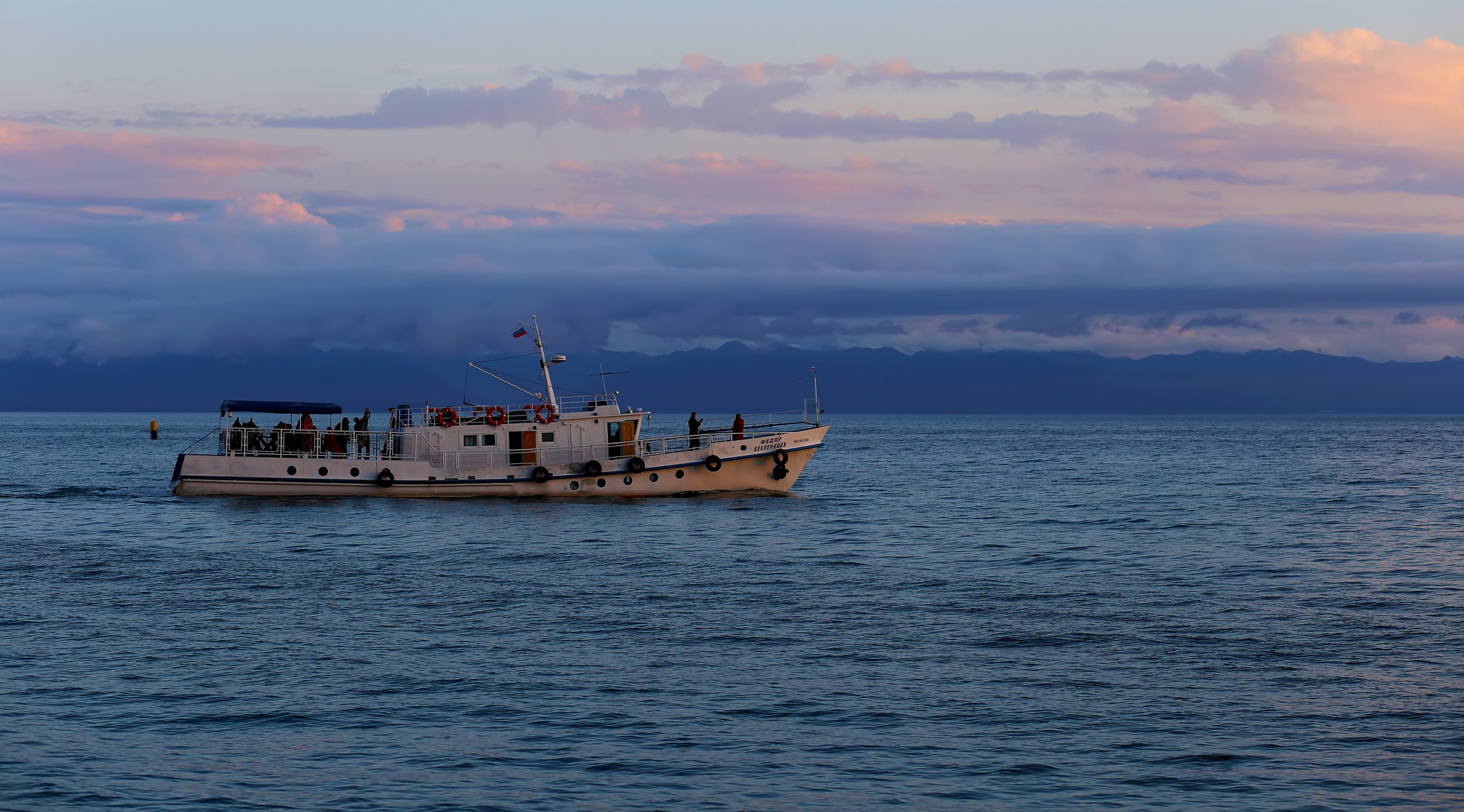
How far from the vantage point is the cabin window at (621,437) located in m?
50.8

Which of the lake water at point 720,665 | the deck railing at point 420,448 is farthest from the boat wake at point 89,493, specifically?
the lake water at point 720,665

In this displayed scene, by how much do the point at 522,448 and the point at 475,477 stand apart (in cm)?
217

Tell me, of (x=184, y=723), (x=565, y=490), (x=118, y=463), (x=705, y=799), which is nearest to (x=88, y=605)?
(x=184, y=723)

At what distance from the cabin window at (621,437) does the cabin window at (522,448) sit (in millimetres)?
2941

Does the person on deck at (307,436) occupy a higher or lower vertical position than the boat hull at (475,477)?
higher

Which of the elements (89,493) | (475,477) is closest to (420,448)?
(475,477)

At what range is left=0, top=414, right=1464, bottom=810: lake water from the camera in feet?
51.0

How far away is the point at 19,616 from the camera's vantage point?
26016 mm

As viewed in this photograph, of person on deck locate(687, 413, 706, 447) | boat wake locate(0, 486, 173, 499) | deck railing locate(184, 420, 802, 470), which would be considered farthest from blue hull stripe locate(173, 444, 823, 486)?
boat wake locate(0, 486, 173, 499)

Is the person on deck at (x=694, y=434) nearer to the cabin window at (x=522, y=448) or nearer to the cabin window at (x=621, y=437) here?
the cabin window at (x=621, y=437)

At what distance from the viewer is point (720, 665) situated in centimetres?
2148

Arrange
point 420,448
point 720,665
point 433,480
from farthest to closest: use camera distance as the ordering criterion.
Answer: point 420,448 < point 433,480 < point 720,665

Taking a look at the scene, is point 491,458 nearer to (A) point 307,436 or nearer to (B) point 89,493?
(A) point 307,436

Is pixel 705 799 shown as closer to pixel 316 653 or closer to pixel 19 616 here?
pixel 316 653
